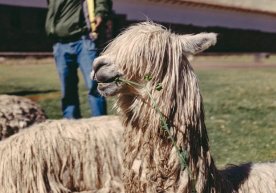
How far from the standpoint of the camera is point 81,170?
436 centimetres

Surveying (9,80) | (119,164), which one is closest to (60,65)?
(119,164)

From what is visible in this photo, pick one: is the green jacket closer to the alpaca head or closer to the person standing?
the person standing

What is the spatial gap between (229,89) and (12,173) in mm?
11645

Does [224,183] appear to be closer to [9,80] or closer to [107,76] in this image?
[107,76]

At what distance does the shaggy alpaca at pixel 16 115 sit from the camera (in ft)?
17.3

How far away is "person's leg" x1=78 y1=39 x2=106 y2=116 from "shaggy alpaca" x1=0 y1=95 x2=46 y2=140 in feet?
1.55

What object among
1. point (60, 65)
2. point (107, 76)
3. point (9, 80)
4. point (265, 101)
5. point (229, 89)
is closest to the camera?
point (107, 76)

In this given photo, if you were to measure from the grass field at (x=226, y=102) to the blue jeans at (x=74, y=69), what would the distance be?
1109mm

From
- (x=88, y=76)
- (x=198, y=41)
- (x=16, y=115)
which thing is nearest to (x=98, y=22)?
(x=88, y=76)

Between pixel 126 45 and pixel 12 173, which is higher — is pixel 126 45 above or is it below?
above

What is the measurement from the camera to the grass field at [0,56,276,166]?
7.45 m

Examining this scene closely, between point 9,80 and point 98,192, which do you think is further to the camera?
point 9,80

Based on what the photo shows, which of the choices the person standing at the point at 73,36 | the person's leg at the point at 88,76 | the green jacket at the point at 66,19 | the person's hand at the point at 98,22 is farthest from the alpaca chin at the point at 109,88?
the green jacket at the point at 66,19

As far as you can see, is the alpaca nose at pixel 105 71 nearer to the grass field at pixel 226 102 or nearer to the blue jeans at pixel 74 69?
the grass field at pixel 226 102
